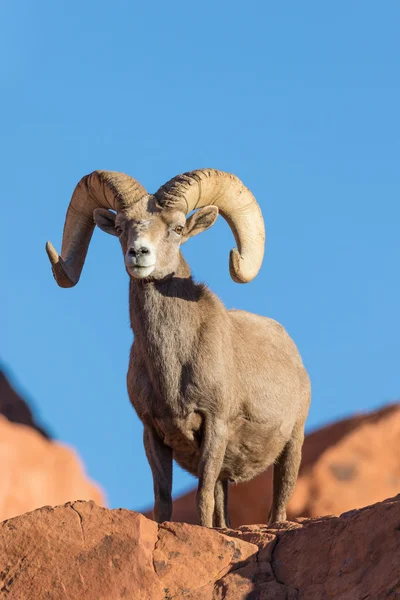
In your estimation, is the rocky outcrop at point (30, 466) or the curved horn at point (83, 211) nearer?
the curved horn at point (83, 211)

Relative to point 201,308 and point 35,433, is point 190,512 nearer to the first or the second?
point 35,433

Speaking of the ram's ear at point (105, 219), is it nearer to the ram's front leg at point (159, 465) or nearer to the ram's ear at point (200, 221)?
the ram's ear at point (200, 221)

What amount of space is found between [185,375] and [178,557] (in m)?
2.99

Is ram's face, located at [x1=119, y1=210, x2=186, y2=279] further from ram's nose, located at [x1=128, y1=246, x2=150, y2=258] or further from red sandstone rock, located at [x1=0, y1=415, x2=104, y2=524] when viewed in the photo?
red sandstone rock, located at [x1=0, y1=415, x2=104, y2=524]

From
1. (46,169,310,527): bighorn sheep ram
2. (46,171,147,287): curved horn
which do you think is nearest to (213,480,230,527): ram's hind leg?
(46,169,310,527): bighorn sheep ram

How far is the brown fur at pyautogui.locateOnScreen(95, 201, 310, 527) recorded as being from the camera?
11.0m

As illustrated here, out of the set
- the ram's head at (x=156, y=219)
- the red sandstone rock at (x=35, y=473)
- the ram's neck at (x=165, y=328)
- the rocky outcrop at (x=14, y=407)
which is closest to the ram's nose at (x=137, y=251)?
the ram's head at (x=156, y=219)

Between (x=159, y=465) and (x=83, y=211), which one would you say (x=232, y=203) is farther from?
(x=159, y=465)

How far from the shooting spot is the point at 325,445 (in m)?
24.1

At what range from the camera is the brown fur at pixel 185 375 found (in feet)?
36.2

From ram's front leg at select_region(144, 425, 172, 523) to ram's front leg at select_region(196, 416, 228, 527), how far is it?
48 centimetres

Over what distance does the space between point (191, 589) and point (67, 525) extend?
1.10 m

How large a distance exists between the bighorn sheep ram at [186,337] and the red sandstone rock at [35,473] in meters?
14.6

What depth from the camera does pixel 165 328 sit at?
11203mm
